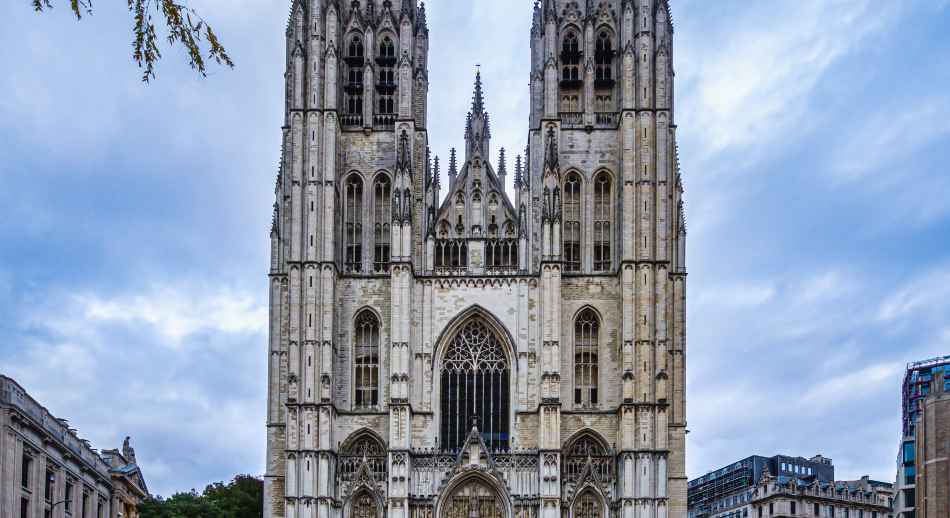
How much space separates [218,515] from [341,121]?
22.3m

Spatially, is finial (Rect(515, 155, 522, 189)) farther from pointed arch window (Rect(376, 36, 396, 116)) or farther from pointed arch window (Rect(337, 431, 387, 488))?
pointed arch window (Rect(337, 431, 387, 488))

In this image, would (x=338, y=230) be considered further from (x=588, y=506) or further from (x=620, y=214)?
(x=588, y=506)

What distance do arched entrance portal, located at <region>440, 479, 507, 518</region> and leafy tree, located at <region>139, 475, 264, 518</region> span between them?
47.2 feet

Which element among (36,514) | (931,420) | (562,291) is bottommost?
(36,514)

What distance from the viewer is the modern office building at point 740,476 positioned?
12131 cm

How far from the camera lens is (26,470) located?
50500mm

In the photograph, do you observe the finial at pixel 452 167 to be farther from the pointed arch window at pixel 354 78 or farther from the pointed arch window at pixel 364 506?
the pointed arch window at pixel 364 506

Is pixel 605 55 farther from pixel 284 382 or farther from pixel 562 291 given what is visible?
pixel 284 382

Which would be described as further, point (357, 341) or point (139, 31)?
point (357, 341)

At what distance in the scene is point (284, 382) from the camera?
7112cm

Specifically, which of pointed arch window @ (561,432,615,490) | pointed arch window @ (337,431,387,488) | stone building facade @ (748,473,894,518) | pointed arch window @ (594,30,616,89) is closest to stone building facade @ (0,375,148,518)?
pointed arch window @ (337,431,387,488)

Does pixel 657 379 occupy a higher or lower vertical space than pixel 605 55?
lower

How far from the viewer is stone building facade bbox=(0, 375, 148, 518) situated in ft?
156

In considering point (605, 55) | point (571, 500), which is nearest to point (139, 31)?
point (571, 500)
